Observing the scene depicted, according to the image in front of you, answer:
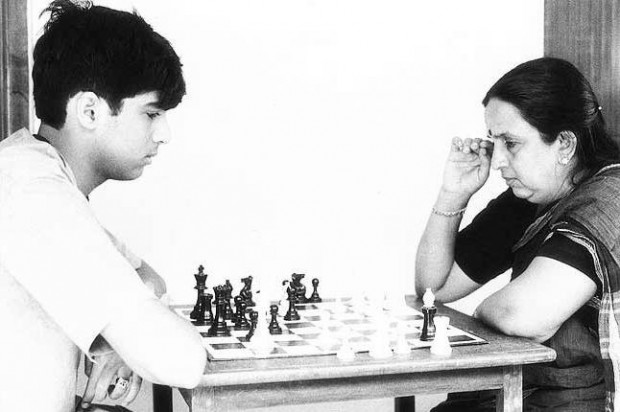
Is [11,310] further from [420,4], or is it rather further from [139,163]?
[420,4]

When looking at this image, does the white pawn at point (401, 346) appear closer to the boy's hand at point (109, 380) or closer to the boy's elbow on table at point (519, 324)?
the boy's elbow on table at point (519, 324)

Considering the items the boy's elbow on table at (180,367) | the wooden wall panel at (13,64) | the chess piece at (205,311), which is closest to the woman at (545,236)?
the chess piece at (205,311)

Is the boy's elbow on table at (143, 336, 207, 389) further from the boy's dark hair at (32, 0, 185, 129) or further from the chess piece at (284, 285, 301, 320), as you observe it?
the chess piece at (284, 285, 301, 320)

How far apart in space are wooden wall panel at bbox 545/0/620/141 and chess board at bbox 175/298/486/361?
1.29 metres

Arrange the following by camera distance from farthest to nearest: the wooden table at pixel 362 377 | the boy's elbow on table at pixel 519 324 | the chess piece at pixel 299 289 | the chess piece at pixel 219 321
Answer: the chess piece at pixel 299 289
the chess piece at pixel 219 321
the boy's elbow on table at pixel 519 324
the wooden table at pixel 362 377

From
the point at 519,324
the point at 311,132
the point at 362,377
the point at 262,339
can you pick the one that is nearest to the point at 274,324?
the point at 262,339

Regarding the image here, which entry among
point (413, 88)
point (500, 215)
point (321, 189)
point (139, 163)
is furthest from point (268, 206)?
point (139, 163)

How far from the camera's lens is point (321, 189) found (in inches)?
141

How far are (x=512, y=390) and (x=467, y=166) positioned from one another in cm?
102

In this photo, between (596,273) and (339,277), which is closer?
(596,273)

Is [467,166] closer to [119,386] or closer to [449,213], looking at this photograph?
[449,213]

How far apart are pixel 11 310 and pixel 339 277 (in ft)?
6.97

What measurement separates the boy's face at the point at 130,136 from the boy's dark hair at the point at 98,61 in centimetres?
2

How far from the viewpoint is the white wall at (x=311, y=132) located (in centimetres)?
338
